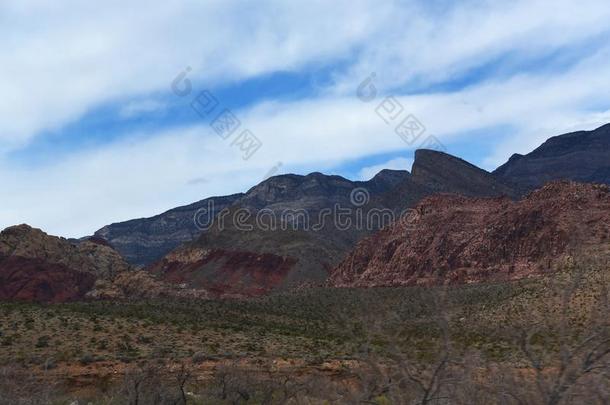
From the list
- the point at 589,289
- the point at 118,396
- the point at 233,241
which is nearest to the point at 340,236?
the point at 233,241

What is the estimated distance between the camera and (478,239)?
69.1 metres

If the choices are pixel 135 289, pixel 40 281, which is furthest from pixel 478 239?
pixel 40 281

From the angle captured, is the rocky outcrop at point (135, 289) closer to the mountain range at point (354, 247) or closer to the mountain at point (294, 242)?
the mountain range at point (354, 247)

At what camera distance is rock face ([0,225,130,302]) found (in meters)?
82.9

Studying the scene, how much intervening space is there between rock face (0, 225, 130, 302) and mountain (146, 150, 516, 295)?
16833mm

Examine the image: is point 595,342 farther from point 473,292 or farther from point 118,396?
point 473,292

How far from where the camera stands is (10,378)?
1466 centimetres

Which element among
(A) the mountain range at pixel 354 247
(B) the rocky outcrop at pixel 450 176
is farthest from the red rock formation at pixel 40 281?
(B) the rocky outcrop at pixel 450 176

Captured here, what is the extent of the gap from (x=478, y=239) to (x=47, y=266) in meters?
56.0

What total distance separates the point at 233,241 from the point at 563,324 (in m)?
109

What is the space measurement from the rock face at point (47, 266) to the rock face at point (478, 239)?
33093mm

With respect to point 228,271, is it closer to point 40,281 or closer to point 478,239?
point 40,281

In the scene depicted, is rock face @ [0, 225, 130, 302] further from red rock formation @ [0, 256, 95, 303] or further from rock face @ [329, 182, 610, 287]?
rock face @ [329, 182, 610, 287]

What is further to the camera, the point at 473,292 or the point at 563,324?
the point at 473,292
